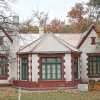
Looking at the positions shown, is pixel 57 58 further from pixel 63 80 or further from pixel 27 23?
pixel 27 23

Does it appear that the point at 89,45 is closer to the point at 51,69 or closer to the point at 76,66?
the point at 76,66

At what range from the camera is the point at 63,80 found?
1537 inches

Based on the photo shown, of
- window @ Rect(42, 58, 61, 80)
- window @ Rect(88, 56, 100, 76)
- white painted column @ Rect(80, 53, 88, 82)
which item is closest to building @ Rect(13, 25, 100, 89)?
window @ Rect(42, 58, 61, 80)

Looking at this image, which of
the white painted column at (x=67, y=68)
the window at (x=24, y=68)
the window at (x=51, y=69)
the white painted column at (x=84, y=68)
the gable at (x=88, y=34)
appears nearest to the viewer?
the white painted column at (x=67, y=68)

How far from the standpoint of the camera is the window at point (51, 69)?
39.4m

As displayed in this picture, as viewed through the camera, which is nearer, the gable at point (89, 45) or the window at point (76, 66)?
the window at point (76, 66)

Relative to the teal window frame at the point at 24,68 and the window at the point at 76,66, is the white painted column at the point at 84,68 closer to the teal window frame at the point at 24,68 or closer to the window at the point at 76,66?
the window at the point at 76,66

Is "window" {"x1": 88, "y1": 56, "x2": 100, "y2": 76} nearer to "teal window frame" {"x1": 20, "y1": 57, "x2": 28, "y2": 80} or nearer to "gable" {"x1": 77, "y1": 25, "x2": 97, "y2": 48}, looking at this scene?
"gable" {"x1": 77, "y1": 25, "x2": 97, "y2": 48}

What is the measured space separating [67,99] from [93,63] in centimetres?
1798

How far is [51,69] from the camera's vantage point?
39.6 meters

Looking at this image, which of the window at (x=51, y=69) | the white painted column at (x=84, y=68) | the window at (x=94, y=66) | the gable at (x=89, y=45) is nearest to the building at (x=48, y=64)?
the window at (x=51, y=69)

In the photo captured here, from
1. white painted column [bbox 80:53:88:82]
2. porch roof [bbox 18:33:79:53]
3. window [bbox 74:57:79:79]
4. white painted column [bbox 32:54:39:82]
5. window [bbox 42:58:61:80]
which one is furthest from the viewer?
white painted column [bbox 80:53:88:82]

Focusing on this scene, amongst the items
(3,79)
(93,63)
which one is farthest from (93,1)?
(3,79)

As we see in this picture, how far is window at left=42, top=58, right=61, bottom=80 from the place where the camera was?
129 feet
